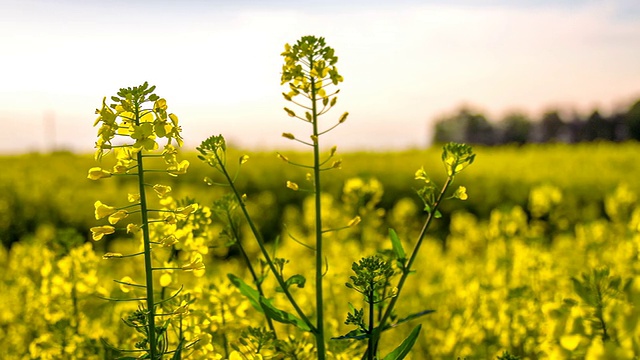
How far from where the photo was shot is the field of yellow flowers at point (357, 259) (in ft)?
7.37

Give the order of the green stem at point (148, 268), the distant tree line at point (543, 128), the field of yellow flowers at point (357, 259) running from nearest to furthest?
1. the green stem at point (148, 268)
2. the field of yellow flowers at point (357, 259)
3. the distant tree line at point (543, 128)

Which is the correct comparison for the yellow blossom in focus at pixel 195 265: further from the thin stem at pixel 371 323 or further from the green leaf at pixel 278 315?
the thin stem at pixel 371 323

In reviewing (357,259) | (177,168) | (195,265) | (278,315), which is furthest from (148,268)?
(357,259)

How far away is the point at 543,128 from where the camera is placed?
131 ft

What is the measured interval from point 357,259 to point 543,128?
36.6 meters

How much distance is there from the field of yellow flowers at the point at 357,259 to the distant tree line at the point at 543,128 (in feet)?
64.4

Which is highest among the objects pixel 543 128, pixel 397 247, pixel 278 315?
pixel 397 247

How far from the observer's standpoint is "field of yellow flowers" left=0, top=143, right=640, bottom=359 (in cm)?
225

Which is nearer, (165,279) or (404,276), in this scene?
(404,276)

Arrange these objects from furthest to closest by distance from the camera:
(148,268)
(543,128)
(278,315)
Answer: (543,128)
(278,315)
(148,268)

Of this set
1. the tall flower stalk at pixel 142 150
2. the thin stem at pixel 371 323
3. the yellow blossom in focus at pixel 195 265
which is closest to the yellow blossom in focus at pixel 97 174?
the tall flower stalk at pixel 142 150

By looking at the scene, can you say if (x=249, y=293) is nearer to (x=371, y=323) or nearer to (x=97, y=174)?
(x=371, y=323)

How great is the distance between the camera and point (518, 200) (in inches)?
492

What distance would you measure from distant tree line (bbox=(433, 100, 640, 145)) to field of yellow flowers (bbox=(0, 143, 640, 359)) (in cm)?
1962
